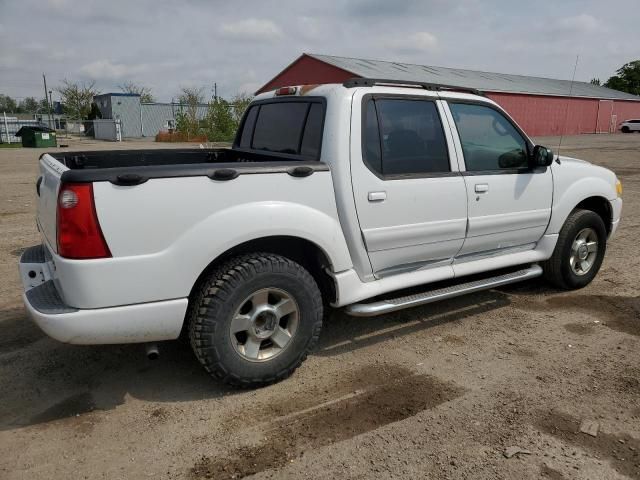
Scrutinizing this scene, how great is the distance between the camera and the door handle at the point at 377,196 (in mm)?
3600

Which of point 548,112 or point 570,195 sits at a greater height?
point 548,112

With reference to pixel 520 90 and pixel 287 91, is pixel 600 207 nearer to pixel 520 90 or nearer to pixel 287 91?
pixel 287 91

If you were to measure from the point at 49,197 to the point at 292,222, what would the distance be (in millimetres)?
1412

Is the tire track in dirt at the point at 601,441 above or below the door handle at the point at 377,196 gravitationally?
below

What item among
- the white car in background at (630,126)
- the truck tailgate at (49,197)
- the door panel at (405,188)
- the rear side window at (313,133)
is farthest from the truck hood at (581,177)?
the white car in background at (630,126)

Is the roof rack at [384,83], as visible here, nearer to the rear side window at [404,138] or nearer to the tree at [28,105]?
the rear side window at [404,138]

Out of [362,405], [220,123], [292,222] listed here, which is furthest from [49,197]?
[220,123]

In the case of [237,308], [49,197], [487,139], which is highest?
[487,139]

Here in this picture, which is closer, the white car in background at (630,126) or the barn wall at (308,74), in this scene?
the barn wall at (308,74)

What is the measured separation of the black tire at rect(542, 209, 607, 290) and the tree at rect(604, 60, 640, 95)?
226ft

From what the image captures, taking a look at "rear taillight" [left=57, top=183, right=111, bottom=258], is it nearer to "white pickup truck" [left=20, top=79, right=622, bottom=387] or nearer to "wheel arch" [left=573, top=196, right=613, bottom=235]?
"white pickup truck" [left=20, top=79, right=622, bottom=387]

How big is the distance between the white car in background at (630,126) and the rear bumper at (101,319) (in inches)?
2043

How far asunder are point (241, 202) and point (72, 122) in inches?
2191

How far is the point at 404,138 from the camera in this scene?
386 centimetres
